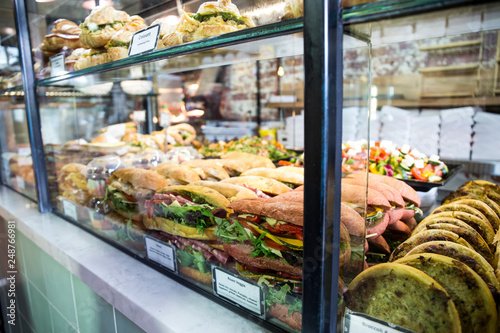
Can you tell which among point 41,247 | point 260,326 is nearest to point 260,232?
point 260,326

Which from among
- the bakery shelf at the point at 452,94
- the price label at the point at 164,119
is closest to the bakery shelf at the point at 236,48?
the price label at the point at 164,119

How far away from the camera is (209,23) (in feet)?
3.19

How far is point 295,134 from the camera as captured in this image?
404cm

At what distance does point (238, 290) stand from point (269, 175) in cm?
59

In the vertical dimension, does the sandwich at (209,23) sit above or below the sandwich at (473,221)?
above

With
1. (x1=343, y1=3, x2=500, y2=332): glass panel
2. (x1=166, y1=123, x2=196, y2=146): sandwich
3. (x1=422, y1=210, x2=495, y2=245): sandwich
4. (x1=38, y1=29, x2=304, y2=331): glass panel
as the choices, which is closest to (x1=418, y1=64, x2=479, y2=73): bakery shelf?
(x1=343, y1=3, x2=500, y2=332): glass panel

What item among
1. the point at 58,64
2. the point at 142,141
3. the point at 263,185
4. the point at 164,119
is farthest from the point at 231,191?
the point at 142,141

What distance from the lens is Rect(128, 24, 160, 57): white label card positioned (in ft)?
3.38

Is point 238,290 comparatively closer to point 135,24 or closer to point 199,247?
point 199,247

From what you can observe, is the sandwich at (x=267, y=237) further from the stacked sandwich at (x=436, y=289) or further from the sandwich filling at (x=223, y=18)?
the sandwich filling at (x=223, y=18)

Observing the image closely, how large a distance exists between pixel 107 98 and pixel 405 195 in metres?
2.28

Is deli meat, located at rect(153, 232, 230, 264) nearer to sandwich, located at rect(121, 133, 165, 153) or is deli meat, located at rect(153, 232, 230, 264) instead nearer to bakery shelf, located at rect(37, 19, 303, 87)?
bakery shelf, located at rect(37, 19, 303, 87)

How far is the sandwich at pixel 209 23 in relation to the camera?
929mm

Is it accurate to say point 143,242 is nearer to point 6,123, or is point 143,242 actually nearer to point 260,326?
point 260,326
